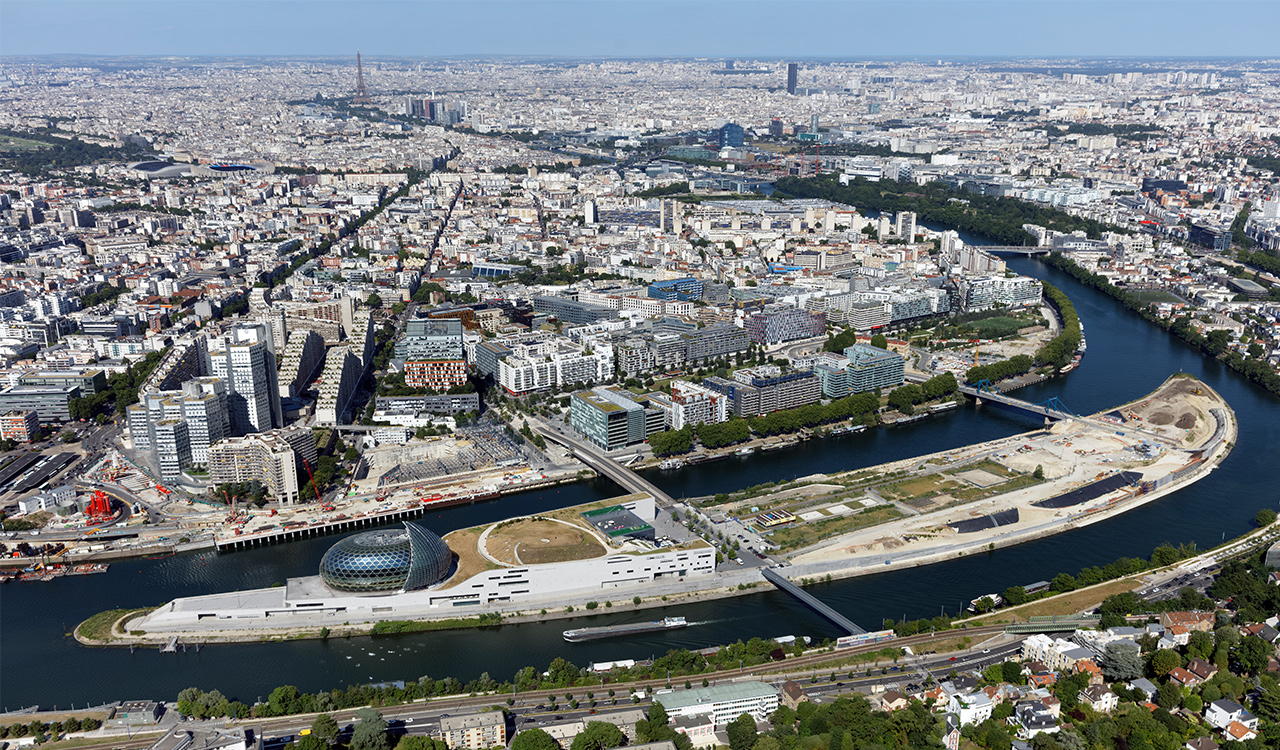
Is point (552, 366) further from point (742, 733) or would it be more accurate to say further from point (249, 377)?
point (742, 733)

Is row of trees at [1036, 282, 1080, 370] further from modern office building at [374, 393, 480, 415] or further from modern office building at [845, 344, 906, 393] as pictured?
modern office building at [374, 393, 480, 415]

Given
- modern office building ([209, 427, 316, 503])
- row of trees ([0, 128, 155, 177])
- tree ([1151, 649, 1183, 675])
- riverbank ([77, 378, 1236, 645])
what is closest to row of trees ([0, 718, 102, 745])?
riverbank ([77, 378, 1236, 645])

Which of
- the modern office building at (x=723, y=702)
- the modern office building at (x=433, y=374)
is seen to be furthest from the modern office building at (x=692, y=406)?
the modern office building at (x=723, y=702)

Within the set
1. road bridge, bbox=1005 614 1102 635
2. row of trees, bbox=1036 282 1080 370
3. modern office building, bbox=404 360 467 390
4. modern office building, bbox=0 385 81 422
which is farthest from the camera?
row of trees, bbox=1036 282 1080 370

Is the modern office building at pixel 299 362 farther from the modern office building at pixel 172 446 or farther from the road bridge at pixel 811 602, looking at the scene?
the road bridge at pixel 811 602

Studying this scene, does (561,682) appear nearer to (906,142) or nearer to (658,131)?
(906,142)

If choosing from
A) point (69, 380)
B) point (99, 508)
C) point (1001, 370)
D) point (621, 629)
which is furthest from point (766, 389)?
point (69, 380)
